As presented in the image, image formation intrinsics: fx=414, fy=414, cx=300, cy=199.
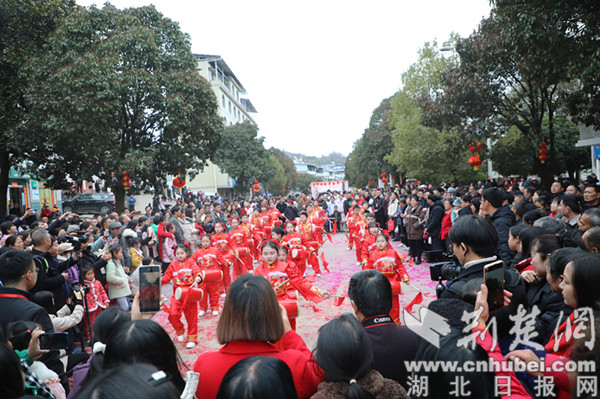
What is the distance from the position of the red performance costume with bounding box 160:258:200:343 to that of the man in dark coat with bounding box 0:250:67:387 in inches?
108

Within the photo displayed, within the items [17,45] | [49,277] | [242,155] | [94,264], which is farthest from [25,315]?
[242,155]

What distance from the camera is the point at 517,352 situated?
2006 mm

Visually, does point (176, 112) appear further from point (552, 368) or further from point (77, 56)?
point (552, 368)

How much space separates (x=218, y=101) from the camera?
40.2 meters

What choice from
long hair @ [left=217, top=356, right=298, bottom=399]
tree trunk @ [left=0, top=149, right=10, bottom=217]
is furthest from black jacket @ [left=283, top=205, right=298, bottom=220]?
long hair @ [left=217, top=356, right=298, bottom=399]

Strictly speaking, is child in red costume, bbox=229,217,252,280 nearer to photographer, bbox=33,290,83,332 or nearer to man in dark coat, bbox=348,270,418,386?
photographer, bbox=33,290,83,332

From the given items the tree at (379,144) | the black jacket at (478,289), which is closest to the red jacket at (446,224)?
the black jacket at (478,289)

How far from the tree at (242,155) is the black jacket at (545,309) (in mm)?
34418

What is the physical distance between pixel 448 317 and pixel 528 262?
192 cm

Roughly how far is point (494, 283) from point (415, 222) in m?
9.21

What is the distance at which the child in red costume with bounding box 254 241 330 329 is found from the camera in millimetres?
5316

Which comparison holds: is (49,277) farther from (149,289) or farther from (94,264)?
(149,289)

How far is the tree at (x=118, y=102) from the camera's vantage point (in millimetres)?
14062

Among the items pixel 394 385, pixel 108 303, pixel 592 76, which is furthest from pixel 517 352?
pixel 592 76
